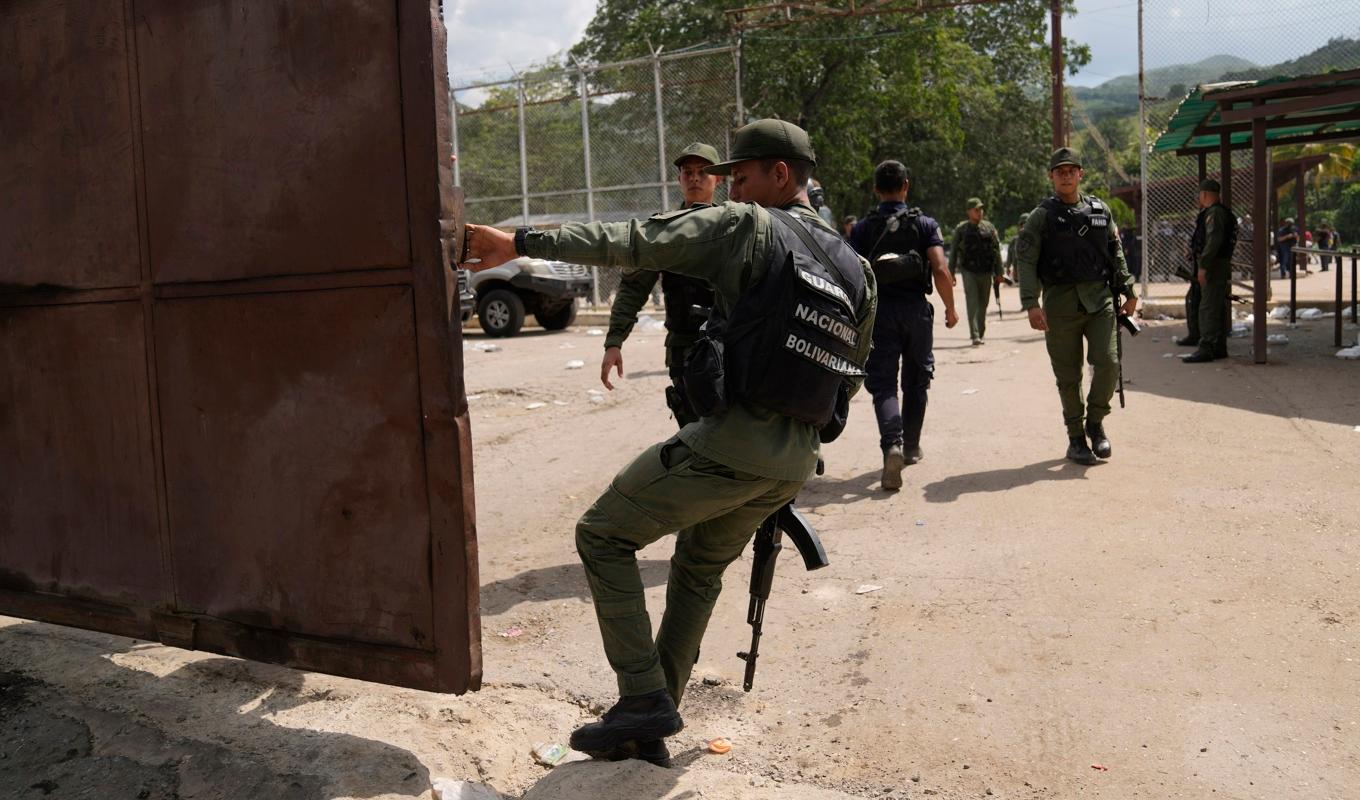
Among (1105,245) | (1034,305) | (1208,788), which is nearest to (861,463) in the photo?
(1034,305)

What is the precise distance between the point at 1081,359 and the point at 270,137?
5.09m

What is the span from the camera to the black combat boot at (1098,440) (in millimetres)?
6664

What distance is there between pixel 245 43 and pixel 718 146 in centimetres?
1479

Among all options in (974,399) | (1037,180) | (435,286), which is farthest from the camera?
(1037,180)

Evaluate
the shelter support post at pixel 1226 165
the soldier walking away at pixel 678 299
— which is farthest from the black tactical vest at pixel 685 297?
the shelter support post at pixel 1226 165

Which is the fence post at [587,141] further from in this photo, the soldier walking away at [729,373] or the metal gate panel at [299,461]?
the soldier walking away at [729,373]

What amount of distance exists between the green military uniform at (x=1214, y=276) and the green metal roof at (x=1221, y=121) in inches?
34.3

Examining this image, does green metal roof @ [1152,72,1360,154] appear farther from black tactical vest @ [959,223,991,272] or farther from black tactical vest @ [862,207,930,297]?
black tactical vest @ [862,207,930,297]

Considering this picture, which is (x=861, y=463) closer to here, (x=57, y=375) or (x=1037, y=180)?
(x=57, y=375)

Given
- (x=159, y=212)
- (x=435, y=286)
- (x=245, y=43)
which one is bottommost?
(x=435, y=286)

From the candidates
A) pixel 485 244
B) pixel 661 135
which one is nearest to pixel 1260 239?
pixel 485 244

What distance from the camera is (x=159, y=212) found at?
10.7ft

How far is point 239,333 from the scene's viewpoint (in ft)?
10.5

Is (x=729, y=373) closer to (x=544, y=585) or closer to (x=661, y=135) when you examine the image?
(x=544, y=585)
